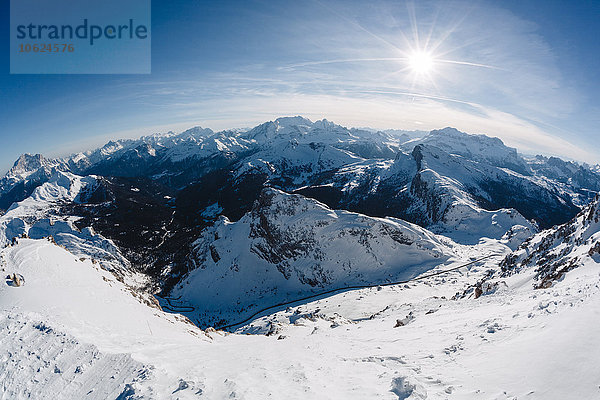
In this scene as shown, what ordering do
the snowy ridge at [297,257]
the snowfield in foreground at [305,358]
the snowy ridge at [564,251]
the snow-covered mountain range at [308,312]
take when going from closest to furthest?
the snowfield in foreground at [305,358], the snow-covered mountain range at [308,312], the snowy ridge at [564,251], the snowy ridge at [297,257]

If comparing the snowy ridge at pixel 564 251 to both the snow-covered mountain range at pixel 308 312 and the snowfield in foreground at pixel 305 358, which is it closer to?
the snow-covered mountain range at pixel 308 312

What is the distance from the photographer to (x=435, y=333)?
1761cm

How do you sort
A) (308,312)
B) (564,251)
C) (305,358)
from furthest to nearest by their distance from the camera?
(308,312) → (564,251) → (305,358)

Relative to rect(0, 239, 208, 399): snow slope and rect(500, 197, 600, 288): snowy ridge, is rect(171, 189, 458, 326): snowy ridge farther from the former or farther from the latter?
rect(0, 239, 208, 399): snow slope

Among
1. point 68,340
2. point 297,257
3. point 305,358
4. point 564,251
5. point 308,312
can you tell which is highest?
point 564,251

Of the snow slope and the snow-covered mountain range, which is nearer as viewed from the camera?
the snow-covered mountain range

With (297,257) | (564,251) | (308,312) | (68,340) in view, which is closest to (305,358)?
(68,340)

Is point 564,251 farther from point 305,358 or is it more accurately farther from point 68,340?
point 68,340

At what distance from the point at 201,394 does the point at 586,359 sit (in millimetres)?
13693

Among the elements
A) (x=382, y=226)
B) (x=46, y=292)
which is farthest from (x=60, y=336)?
(x=382, y=226)

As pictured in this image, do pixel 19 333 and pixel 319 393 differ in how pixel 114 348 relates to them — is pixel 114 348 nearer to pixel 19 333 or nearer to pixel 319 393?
pixel 19 333

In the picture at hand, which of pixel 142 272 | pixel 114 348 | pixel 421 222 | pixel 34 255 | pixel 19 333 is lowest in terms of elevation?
pixel 142 272

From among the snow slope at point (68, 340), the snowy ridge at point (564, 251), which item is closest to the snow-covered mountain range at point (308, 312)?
the snow slope at point (68, 340)

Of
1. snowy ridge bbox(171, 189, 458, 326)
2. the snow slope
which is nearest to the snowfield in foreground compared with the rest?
the snow slope
